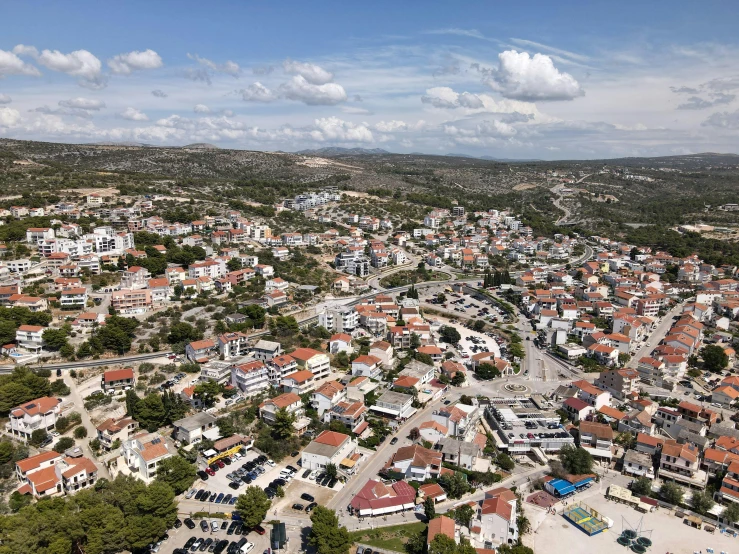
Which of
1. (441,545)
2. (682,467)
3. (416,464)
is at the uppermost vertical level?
(441,545)

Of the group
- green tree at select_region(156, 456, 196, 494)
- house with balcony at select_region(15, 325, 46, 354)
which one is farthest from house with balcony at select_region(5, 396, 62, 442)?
green tree at select_region(156, 456, 196, 494)

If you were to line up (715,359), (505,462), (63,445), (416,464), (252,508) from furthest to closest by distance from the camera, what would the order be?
(715,359) → (63,445) → (505,462) → (416,464) → (252,508)

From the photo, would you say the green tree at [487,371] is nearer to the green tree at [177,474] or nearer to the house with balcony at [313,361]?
the house with balcony at [313,361]

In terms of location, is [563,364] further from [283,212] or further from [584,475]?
[283,212]

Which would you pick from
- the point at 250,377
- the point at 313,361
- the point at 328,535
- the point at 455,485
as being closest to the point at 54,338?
the point at 250,377

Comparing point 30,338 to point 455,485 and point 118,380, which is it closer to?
point 118,380

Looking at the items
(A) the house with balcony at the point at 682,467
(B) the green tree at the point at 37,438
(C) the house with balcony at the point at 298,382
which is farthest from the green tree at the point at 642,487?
(B) the green tree at the point at 37,438

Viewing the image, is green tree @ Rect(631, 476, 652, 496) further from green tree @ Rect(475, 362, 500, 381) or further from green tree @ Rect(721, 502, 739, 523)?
green tree @ Rect(475, 362, 500, 381)
